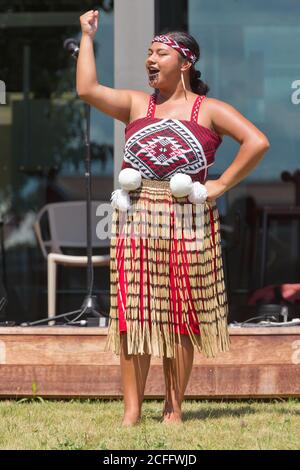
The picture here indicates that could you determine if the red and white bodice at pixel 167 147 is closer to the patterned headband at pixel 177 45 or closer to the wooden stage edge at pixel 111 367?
the patterned headband at pixel 177 45

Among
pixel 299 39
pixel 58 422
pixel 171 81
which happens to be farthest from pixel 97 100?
pixel 299 39

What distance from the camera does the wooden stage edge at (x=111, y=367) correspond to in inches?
182

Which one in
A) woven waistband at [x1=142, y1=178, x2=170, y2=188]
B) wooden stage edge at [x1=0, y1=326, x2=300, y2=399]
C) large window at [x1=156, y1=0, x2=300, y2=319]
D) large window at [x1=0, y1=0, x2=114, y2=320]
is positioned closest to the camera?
woven waistband at [x1=142, y1=178, x2=170, y2=188]

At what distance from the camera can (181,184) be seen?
12.4ft

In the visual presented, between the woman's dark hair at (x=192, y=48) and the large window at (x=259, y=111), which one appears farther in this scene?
the large window at (x=259, y=111)

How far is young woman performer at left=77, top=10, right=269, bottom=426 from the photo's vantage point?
3.86 m

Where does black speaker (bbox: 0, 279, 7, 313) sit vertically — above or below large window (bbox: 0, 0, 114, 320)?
below

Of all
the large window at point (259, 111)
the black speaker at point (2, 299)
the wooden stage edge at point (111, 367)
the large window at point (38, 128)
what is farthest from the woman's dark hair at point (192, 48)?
the large window at point (38, 128)

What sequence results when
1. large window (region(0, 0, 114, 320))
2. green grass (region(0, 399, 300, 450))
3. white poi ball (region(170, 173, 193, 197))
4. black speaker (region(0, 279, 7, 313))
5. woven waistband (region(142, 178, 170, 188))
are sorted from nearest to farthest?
green grass (region(0, 399, 300, 450)) < white poi ball (region(170, 173, 193, 197)) < woven waistband (region(142, 178, 170, 188)) < black speaker (region(0, 279, 7, 313)) < large window (region(0, 0, 114, 320))

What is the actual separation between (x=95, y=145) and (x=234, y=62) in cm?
121

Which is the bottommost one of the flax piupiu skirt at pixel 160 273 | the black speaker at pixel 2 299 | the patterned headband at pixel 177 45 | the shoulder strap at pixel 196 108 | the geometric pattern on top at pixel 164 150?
the black speaker at pixel 2 299

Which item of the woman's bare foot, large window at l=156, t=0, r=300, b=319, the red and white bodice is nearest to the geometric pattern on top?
the red and white bodice

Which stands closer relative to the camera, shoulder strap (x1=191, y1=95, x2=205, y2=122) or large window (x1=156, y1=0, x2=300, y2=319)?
shoulder strap (x1=191, y1=95, x2=205, y2=122)

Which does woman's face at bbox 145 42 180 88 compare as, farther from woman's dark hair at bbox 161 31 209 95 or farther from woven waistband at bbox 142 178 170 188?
woven waistband at bbox 142 178 170 188
